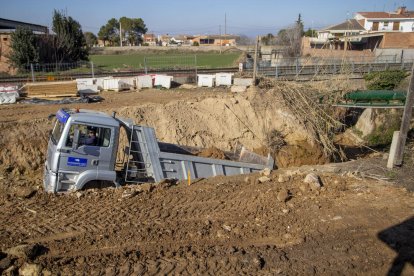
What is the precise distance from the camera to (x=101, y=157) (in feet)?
27.8

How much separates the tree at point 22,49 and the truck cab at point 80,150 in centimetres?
2802

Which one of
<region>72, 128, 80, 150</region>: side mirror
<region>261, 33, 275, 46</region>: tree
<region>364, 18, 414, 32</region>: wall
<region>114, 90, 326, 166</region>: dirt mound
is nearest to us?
<region>72, 128, 80, 150</region>: side mirror

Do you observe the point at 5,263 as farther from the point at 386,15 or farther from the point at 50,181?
the point at 386,15

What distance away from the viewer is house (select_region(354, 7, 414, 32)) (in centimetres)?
7131

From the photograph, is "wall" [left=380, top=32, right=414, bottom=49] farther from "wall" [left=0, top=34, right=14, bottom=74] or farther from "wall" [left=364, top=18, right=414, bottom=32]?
"wall" [left=0, top=34, right=14, bottom=74]

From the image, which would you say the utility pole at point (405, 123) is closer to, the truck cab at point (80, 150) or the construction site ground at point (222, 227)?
the construction site ground at point (222, 227)

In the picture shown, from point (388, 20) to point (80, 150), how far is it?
77.5 m

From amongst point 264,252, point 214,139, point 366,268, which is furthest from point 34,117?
point 366,268

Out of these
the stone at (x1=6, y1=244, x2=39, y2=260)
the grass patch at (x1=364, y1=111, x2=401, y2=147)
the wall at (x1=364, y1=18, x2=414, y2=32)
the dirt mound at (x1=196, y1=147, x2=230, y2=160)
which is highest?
the wall at (x1=364, y1=18, x2=414, y2=32)

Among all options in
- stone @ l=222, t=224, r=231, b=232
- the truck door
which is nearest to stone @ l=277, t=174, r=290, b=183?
stone @ l=222, t=224, r=231, b=232

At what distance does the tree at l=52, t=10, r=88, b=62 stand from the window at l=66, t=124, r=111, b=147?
104 feet

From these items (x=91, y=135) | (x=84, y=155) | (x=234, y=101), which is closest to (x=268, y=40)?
(x=234, y=101)

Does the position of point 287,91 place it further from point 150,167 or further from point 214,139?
point 150,167

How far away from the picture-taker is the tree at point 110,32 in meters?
105
